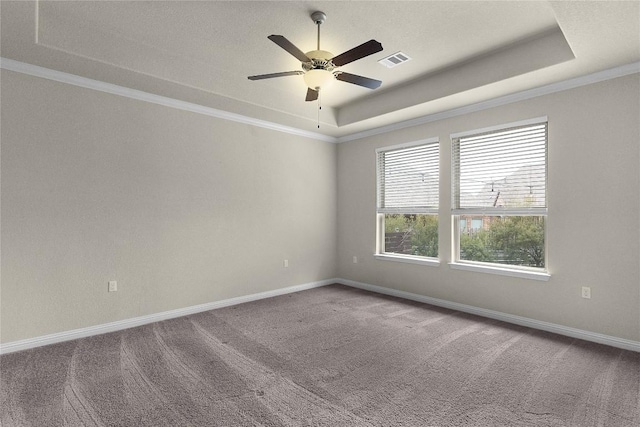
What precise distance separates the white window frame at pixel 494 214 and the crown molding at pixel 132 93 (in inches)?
103

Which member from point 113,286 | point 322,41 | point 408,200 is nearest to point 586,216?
point 408,200

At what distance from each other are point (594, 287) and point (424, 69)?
2.94m

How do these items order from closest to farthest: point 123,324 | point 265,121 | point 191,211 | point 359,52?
point 359,52 < point 123,324 < point 191,211 < point 265,121

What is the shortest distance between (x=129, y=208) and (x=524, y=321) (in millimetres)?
4732

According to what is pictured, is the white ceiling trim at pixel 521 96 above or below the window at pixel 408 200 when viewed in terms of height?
above

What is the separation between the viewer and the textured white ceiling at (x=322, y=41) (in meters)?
2.61

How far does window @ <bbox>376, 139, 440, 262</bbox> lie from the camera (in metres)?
4.77

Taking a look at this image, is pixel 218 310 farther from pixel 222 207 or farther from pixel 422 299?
pixel 422 299

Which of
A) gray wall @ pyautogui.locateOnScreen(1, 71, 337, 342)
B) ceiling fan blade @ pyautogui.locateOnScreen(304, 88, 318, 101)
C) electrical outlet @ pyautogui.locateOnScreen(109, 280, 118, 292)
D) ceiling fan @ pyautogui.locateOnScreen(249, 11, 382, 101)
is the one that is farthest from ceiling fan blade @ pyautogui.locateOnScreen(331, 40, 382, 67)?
electrical outlet @ pyautogui.locateOnScreen(109, 280, 118, 292)

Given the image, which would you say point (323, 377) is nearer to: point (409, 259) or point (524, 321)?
point (524, 321)

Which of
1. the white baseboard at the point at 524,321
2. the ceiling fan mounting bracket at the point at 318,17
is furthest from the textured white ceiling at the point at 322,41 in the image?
the white baseboard at the point at 524,321

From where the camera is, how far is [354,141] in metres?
5.77

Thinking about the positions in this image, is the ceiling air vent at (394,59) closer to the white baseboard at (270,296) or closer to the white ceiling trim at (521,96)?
the white ceiling trim at (521,96)

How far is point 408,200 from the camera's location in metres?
5.08
